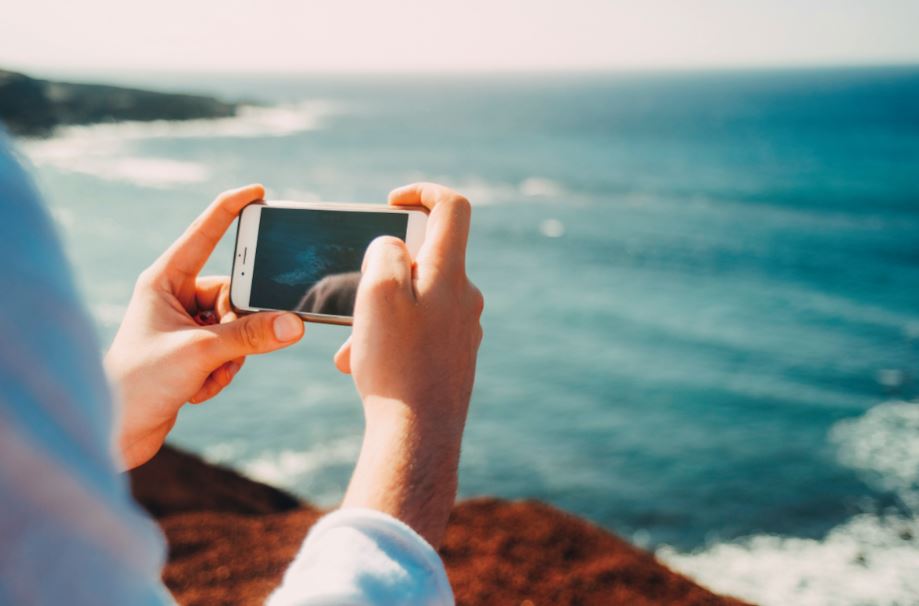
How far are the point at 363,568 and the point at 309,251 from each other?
5.38 ft

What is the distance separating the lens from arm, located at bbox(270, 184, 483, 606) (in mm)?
939

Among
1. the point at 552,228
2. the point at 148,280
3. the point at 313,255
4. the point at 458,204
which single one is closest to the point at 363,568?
the point at 458,204

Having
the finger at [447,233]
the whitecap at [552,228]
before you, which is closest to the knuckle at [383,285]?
the finger at [447,233]

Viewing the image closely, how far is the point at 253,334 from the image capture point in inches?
79.2

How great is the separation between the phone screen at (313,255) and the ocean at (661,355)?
1286mm

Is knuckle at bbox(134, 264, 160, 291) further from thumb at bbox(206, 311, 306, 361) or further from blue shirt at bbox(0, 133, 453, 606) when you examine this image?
blue shirt at bbox(0, 133, 453, 606)

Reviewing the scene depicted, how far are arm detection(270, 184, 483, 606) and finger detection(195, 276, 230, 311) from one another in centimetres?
99

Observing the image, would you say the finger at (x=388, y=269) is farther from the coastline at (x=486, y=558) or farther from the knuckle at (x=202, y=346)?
the coastline at (x=486, y=558)

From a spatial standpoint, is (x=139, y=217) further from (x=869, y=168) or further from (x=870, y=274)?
(x=869, y=168)

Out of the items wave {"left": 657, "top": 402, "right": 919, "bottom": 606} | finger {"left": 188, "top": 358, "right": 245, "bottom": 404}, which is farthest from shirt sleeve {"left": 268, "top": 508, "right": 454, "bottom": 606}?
wave {"left": 657, "top": 402, "right": 919, "bottom": 606}

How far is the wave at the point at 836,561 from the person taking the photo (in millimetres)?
8773

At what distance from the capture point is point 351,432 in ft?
44.3

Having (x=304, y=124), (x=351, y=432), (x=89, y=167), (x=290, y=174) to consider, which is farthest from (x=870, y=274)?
(x=304, y=124)

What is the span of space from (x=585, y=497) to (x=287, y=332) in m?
10.7
